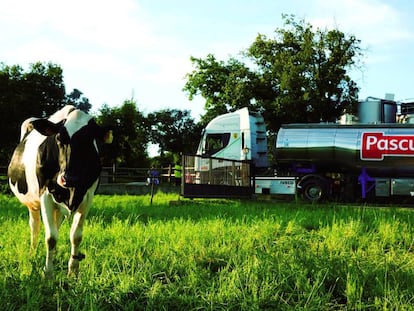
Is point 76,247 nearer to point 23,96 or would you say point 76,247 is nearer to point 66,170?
point 66,170

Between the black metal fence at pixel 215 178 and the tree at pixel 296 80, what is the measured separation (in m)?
15.5

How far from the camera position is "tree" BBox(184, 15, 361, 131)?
33.7 m

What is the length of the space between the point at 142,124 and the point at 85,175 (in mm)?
64428

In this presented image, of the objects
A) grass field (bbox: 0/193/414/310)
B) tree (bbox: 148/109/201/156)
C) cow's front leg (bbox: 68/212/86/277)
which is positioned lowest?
grass field (bbox: 0/193/414/310)

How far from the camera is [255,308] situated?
4000mm

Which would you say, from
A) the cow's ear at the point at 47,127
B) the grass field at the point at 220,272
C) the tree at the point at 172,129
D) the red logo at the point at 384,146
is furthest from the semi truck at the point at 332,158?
the tree at the point at 172,129

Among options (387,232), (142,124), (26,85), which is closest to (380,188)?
(387,232)

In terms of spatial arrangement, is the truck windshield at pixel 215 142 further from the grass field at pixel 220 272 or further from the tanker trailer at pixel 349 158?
the grass field at pixel 220 272

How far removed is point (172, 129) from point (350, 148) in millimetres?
53457

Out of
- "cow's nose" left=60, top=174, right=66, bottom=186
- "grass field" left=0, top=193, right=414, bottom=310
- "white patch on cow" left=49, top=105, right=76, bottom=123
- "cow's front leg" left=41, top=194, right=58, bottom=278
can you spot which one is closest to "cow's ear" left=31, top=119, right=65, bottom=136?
"white patch on cow" left=49, top=105, right=76, bottom=123

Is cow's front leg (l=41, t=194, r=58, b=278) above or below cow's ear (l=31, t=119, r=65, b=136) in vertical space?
below

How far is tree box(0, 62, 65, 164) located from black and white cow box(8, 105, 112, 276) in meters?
34.2

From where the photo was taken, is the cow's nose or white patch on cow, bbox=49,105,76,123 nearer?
the cow's nose

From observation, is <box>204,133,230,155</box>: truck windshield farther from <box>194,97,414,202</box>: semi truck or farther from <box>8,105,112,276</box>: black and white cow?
<box>8,105,112,276</box>: black and white cow
